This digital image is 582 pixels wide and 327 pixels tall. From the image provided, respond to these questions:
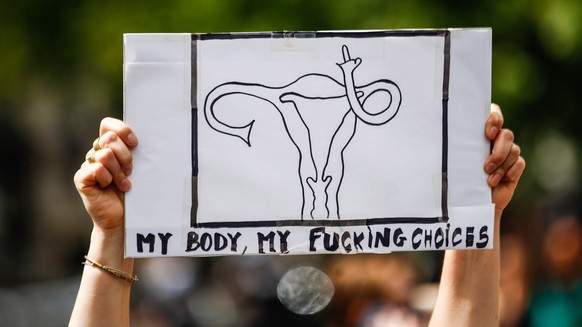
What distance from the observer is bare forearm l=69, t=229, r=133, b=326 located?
109 inches

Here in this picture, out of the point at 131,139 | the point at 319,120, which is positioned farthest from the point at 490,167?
the point at 131,139

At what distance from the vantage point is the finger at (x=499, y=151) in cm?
286

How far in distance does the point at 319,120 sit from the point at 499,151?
473 mm

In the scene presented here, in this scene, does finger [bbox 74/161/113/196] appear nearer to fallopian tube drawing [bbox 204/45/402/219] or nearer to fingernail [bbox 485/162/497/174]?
fallopian tube drawing [bbox 204/45/402/219]

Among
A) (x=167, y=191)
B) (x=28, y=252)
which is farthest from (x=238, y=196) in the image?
(x=28, y=252)

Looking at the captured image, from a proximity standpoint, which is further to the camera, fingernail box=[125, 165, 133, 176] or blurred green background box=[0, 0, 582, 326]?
blurred green background box=[0, 0, 582, 326]

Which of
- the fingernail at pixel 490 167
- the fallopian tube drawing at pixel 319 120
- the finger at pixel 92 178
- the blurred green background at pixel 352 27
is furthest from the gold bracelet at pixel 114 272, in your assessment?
the blurred green background at pixel 352 27

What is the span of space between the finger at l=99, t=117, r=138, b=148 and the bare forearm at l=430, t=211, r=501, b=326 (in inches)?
36.7

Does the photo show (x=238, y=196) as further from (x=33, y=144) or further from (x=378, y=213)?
(x=33, y=144)

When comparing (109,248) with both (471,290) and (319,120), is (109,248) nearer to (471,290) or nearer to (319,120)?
(319,120)

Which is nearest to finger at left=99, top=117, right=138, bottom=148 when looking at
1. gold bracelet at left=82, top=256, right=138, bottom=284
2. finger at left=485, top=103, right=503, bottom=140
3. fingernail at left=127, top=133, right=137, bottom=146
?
fingernail at left=127, top=133, right=137, bottom=146

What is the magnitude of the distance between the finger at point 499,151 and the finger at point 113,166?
0.93 meters

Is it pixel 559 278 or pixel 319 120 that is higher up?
pixel 319 120

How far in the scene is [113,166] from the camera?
2.76 metres
